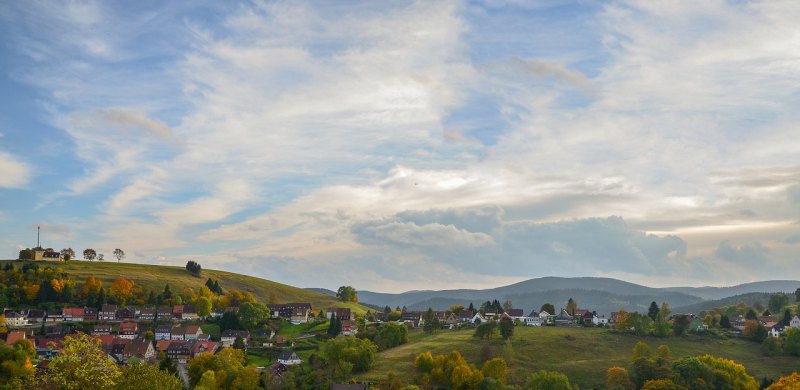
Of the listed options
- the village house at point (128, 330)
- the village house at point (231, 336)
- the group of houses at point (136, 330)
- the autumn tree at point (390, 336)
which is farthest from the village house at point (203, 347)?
the autumn tree at point (390, 336)

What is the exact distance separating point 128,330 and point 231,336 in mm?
25570

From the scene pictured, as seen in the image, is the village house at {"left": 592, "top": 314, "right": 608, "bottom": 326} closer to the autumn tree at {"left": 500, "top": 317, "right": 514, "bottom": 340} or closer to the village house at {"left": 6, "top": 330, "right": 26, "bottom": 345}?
the autumn tree at {"left": 500, "top": 317, "right": 514, "bottom": 340}

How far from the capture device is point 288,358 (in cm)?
13025

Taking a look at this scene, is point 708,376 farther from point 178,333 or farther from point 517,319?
point 178,333

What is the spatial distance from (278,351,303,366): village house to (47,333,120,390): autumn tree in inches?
2963

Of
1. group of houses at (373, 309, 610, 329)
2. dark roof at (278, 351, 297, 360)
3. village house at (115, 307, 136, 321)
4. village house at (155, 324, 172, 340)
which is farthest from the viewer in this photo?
group of houses at (373, 309, 610, 329)

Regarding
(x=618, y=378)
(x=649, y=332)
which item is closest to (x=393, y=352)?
(x=618, y=378)

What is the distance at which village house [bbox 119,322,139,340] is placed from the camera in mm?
157625

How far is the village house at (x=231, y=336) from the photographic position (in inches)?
5960

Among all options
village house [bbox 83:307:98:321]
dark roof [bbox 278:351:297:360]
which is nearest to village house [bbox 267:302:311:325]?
village house [bbox 83:307:98:321]

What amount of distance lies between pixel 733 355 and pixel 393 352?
6839cm

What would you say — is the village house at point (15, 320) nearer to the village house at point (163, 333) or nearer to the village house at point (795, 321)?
the village house at point (163, 333)

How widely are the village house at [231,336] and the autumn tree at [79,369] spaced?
97450 mm

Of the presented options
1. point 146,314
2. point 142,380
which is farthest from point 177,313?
point 142,380
